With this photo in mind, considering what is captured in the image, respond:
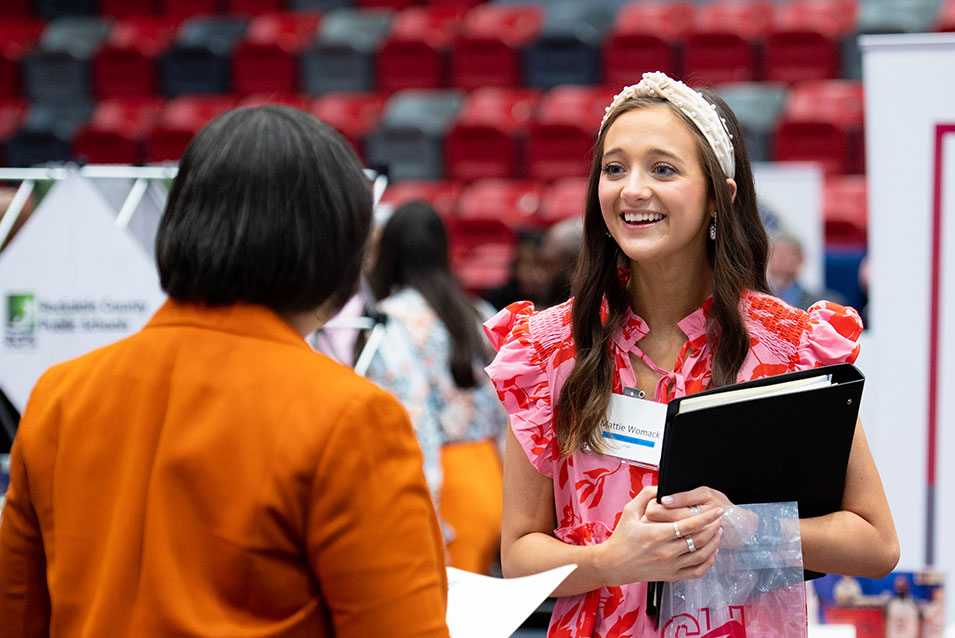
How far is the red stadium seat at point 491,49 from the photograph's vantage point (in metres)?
8.99

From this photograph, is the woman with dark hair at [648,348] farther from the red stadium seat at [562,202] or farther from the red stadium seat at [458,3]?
the red stadium seat at [458,3]

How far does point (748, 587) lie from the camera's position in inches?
58.1

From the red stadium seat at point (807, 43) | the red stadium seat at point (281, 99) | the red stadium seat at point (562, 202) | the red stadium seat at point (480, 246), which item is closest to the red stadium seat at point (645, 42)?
the red stadium seat at point (807, 43)

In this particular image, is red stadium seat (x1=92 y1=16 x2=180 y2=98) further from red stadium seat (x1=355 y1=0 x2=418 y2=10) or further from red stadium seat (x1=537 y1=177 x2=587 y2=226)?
red stadium seat (x1=537 y1=177 x2=587 y2=226)

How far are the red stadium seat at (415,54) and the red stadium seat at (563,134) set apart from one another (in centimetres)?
125

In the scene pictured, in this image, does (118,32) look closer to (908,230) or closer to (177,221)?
(908,230)

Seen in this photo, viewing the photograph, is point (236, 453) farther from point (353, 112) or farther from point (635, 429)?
point (353, 112)

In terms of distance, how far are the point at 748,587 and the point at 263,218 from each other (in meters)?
0.84

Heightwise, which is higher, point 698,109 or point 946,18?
point 946,18

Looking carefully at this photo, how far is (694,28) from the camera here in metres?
8.72

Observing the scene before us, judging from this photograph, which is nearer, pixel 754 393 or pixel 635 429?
pixel 754 393

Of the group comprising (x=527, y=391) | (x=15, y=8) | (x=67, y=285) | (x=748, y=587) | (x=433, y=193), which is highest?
(x=15, y=8)

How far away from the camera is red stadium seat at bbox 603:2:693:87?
27.9 ft


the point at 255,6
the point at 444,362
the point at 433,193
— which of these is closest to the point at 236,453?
the point at 444,362
